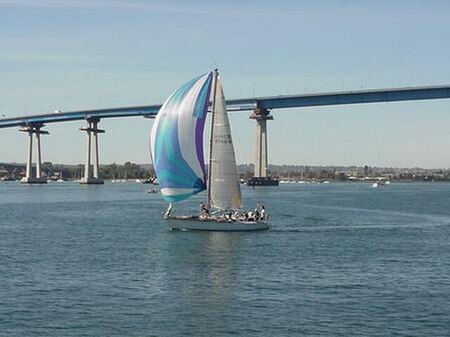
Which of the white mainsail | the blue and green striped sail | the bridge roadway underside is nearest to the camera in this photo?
the blue and green striped sail

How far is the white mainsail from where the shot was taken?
5266 centimetres

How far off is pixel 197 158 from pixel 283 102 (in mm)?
97796

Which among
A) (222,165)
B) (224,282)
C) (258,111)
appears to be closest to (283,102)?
(258,111)

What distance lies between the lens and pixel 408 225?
206 ft

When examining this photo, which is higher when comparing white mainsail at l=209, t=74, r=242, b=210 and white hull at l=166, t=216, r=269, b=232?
white mainsail at l=209, t=74, r=242, b=210

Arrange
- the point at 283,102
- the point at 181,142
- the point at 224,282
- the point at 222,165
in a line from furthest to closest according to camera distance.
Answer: the point at 283,102, the point at 222,165, the point at 181,142, the point at 224,282

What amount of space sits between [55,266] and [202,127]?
17.0 meters

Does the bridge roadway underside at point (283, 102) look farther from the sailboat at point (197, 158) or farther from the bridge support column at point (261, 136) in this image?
the sailboat at point (197, 158)

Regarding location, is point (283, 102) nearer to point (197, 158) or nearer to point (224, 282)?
point (197, 158)

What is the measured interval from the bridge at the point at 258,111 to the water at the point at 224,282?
75.2 m

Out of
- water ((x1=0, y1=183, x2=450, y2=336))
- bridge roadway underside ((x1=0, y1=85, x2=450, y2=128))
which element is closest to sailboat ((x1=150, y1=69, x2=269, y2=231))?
water ((x1=0, y1=183, x2=450, y2=336))

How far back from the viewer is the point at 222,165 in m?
52.9

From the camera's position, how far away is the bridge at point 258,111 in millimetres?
129250

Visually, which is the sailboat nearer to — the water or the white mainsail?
the white mainsail
